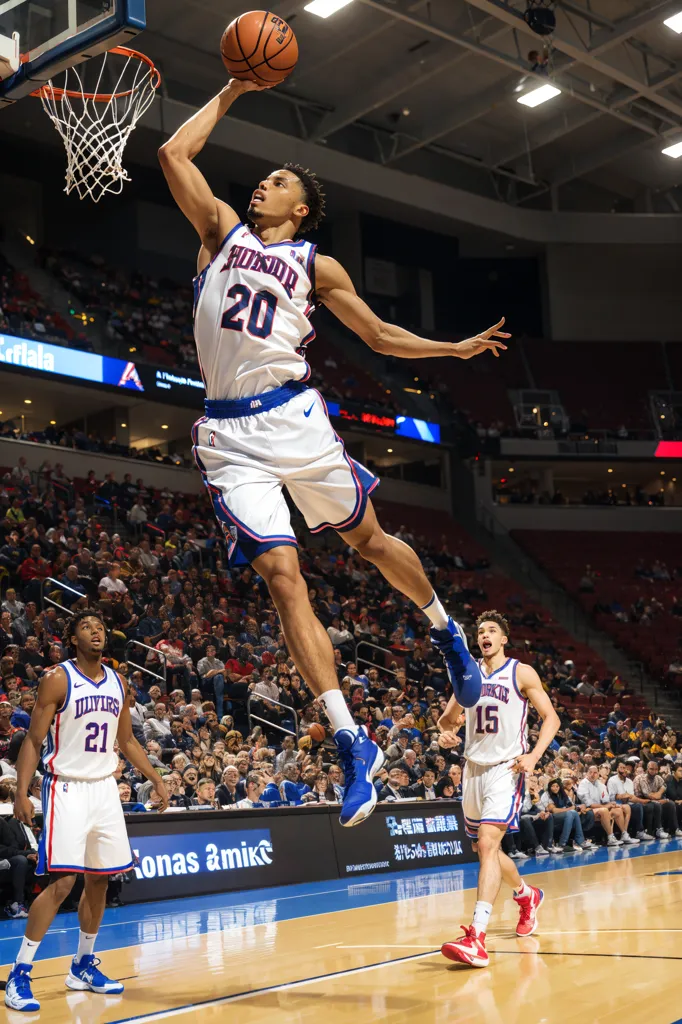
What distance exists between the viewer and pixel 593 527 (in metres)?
33.3

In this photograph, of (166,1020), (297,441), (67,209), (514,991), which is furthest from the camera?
(67,209)

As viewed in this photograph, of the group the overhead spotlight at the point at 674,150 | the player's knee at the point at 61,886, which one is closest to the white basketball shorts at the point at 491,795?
the player's knee at the point at 61,886

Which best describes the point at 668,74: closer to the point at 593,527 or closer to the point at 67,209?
the point at 593,527

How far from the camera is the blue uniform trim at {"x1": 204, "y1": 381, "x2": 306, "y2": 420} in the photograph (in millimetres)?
4836

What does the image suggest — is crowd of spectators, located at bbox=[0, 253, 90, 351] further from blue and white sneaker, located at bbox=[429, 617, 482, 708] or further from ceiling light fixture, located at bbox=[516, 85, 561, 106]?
blue and white sneaker, located at bbox=[429, 617, 482, 708]

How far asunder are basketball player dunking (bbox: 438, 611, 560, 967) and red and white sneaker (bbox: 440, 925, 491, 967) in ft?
2.84

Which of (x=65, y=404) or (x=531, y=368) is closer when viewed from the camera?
(x=65, y=404)

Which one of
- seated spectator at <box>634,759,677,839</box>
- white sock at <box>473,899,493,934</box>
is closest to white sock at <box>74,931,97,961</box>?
white sock at <box>473,899,493,934</box>

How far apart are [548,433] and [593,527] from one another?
335cm

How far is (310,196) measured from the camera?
503 centimetres

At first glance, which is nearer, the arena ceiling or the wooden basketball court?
the wooden basketball court

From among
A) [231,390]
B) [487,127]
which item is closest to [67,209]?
[487,127]

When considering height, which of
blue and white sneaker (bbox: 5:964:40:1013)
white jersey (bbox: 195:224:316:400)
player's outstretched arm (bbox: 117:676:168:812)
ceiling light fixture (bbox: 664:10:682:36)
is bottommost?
blue and white sneaker (bbox: 5:964:40:1013)

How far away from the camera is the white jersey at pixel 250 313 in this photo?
15.7 ft
